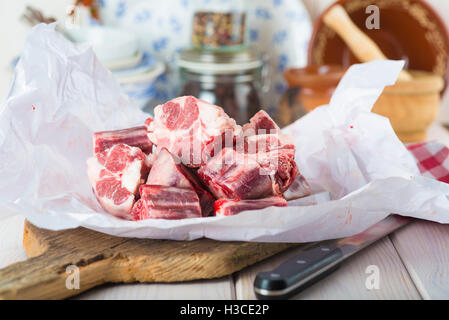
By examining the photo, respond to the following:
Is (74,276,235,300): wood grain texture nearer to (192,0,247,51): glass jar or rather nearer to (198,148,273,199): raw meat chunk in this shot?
(198,148,273,199): raw meat chunk

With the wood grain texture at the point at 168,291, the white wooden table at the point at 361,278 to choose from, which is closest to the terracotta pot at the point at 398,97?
the white wooden table at the point at 361,278

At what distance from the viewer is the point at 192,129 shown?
986 millimetres

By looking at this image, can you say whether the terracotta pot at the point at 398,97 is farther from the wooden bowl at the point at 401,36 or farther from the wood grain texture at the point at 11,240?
the wood grain texture at the point at 11,240

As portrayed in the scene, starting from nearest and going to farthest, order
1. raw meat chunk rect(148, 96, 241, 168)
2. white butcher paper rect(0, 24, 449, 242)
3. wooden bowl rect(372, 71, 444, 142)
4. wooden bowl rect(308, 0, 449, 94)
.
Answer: white butcher paper rect(0, 24, 449, 242) < raw meat chunk rect(148, 96, 241, 168) < wooden bowl rect(372, 71, 444, 142) < wooden bowl rect(308, 0, 449, 94)

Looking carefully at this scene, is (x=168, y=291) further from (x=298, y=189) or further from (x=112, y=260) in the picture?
(x=298, y=189)

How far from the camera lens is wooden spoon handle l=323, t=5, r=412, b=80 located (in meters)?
1.89

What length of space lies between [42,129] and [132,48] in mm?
867

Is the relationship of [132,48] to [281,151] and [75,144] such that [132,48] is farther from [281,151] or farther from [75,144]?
[281,151]

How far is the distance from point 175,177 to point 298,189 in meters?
0.25

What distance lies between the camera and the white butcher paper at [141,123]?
2.86 ft

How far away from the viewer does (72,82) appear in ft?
3.72

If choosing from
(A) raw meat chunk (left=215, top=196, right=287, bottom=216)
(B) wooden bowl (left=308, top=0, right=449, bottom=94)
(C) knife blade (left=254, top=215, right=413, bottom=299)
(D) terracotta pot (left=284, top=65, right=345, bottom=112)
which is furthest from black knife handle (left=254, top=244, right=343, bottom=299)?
(B) wooden bowl (left=308, top=0, right=449, bottom=94)
